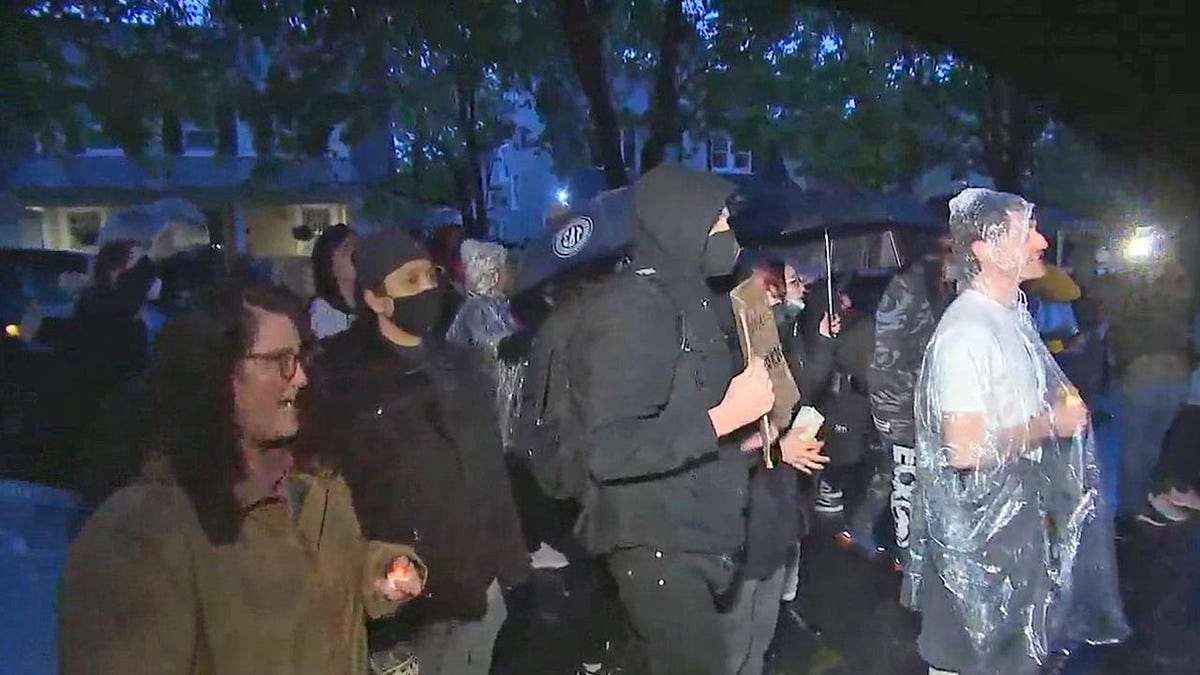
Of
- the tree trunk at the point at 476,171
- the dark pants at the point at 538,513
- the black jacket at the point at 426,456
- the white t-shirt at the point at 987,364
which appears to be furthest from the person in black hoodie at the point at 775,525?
the tree trunk at the point at 476,171

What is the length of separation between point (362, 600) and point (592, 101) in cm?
99

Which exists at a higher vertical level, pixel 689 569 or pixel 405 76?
pixel 405 76

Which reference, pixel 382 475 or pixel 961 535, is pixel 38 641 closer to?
pixel 382 475

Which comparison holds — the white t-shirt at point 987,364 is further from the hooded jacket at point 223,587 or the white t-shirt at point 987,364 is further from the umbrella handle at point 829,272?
the hooded jacket at point 223,587

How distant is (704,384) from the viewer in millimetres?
1794

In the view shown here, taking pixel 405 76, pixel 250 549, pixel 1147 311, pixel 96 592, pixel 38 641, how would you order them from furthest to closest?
pixel 1147 311 → pixel 405 76 → pixel 38 641 → pixel 250 549 → pixel 96 592

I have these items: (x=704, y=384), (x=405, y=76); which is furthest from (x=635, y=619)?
(x=405, y=76)

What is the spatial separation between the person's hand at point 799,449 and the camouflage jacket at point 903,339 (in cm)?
26

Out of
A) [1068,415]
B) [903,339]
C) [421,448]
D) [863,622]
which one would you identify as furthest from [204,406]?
[1068,415]

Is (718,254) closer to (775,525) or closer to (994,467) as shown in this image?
(775,525)

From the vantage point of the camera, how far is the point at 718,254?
1807 millimetres

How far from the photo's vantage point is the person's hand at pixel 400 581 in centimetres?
170

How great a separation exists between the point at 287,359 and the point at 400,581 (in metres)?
0.44

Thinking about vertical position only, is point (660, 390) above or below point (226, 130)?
below
